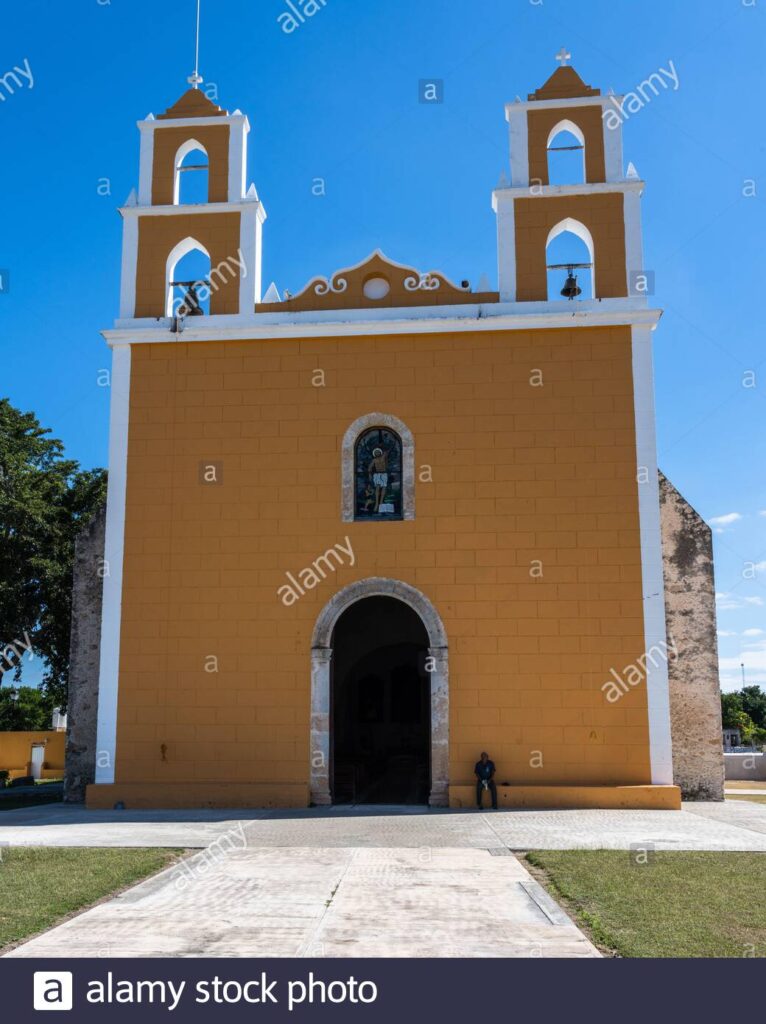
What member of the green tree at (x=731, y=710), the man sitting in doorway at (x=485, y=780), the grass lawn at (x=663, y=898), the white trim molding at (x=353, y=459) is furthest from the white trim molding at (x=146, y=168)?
the green tree at (x=731, y=710)

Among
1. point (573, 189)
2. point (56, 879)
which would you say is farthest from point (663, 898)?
point (573, 189)

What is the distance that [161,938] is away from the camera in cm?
601

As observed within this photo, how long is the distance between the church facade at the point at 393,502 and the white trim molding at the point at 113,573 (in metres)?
0.04

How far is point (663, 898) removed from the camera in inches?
282

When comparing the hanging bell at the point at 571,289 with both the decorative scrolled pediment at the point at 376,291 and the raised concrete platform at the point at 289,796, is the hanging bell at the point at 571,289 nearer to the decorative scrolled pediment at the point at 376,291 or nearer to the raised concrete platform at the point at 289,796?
the decorative scrolled pediment at the point at 376,291

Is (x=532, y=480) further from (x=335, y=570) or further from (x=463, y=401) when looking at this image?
(x=335, y=570)

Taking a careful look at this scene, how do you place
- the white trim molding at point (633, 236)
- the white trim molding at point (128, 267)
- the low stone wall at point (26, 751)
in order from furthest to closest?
1. the low stone wall at point (26, 751)
2. the white trim molding at point (128, 267)
3. the white trim molding at point (633, 236)

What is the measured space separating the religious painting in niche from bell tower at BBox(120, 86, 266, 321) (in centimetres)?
307

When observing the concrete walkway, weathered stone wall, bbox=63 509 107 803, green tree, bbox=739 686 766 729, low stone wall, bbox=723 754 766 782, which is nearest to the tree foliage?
green tree, bbox=739 686 766 729

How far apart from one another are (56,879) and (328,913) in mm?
2785

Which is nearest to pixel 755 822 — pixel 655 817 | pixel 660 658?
pixel 655 817

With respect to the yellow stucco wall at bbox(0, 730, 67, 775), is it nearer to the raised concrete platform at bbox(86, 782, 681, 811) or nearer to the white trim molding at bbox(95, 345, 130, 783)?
the white trim molding at bbox(95, 345, 130, 783)

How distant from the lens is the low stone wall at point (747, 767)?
22.8m

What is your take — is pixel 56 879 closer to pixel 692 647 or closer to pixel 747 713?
pixel 692 647
